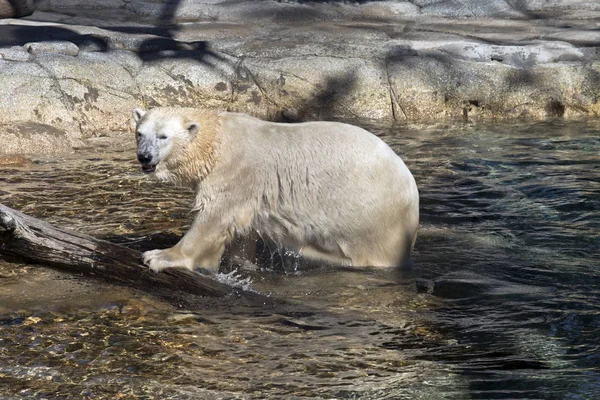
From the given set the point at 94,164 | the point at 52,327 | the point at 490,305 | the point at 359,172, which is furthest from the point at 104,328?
the point at 94,164

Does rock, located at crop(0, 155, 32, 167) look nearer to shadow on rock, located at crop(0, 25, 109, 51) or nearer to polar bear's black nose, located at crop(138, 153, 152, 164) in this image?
shadow on rock, located at crop(0, 25, 109, 51)

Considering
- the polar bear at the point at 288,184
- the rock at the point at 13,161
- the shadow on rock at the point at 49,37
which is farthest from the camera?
the shadow on rock at the point at 49,37

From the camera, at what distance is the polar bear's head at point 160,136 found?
4.52 m

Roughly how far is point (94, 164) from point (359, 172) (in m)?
3.92

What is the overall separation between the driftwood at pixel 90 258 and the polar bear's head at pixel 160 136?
1.79 ft

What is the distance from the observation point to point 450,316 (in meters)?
4.36

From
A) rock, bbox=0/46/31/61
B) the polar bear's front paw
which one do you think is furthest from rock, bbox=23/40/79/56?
the polar bear's front paw

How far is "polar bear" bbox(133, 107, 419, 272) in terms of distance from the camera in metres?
4.64

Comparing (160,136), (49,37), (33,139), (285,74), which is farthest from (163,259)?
(49,37)

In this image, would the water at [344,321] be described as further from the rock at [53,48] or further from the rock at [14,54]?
the rock at [53,48]

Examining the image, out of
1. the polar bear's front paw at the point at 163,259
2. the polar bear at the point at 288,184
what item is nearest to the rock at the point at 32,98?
the polar bear at the point at 288,184

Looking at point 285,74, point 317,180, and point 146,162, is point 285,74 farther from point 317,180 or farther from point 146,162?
point 146,162

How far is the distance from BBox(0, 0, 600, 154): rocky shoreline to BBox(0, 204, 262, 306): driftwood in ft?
14.8

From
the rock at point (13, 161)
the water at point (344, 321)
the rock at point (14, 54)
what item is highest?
the rock at point (14, 54)
